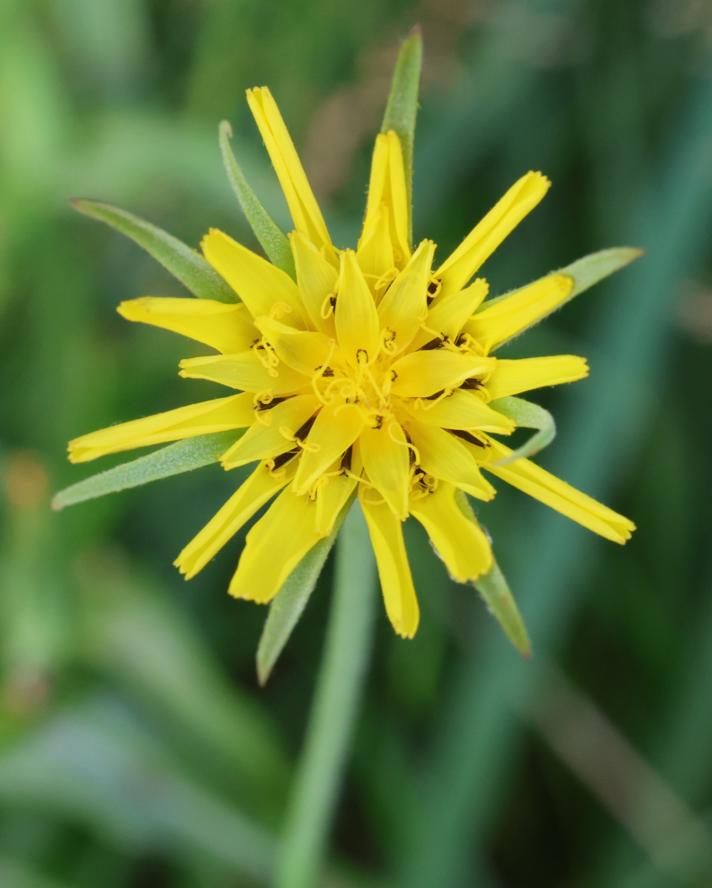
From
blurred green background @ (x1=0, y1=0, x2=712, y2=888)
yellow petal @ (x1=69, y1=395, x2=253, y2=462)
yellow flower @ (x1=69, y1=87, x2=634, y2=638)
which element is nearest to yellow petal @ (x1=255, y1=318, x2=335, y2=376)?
yellow flower @ (x1=69, y1=87, x2=634, y2=638)

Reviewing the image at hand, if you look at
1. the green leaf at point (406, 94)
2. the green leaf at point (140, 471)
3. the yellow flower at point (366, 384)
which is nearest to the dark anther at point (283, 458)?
the yellow flower at point (366, 384)

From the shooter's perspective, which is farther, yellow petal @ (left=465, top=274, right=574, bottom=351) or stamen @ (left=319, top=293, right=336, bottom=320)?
stamen @ (left=319, top=293, right=336, bottom=320)

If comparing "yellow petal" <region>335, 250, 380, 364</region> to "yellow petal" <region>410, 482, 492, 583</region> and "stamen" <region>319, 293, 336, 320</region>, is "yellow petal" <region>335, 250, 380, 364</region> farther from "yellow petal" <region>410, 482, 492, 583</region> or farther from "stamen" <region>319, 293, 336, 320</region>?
"yellow petal" <region>410, 482, 492, 583</region>

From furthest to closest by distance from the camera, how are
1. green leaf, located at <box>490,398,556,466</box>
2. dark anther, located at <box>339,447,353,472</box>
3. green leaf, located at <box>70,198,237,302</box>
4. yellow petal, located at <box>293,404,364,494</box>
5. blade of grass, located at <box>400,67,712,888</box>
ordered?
1. blade of grass, located at <box>400,67,712,888</box>
2. dark anther, located at <box>339,447,353,472</box>
3. yellow petal, located at <box>293,404,364,494</box>
4. green leaf, located at <box>70,198,237,302</box>
5. green leaf, located at <box>490,398,556,466</box>

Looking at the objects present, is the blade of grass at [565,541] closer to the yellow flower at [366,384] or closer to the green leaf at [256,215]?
the yellow flower at [366,384]

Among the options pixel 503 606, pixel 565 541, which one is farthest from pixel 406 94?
pixel 565 541
